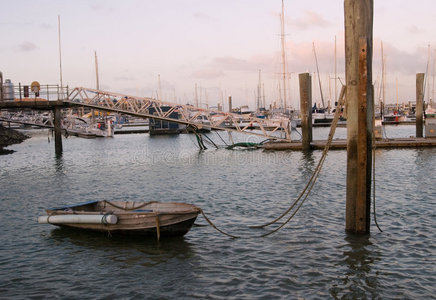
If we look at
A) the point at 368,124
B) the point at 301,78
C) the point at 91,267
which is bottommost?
the point at 91,267

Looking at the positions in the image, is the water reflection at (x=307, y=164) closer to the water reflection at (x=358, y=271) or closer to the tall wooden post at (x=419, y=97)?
the tall wooden post at (x=419, y=97)

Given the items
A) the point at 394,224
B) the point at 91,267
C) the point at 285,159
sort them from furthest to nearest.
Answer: the point at 285,159 < the point at 394,224 < the point at 91,267

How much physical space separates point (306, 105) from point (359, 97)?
2488cm

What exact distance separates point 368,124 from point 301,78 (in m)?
24.9

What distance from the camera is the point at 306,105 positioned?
35.6m

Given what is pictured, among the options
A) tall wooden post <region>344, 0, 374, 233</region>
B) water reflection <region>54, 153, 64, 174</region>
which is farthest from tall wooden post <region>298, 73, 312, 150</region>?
tall wooden post <region>344, 0, 374, 233</region>

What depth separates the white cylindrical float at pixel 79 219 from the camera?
12.7 metres

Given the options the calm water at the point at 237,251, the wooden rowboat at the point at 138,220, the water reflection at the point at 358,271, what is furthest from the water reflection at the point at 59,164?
the water reflection at the point at 358,271

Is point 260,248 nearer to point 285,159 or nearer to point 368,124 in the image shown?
point 368,124

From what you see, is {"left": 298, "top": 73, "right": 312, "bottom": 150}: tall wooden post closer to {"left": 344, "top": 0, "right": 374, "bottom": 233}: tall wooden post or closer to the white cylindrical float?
{"left": 344, "top": 0, "right": 374, "bottom": 233}: tall wooden post

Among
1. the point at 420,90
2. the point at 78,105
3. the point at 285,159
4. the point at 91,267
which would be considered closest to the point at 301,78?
the point at 285,159

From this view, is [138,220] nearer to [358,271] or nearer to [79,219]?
[79,219]

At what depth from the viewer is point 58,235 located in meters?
13.9

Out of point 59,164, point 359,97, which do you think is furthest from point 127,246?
point 59,164
